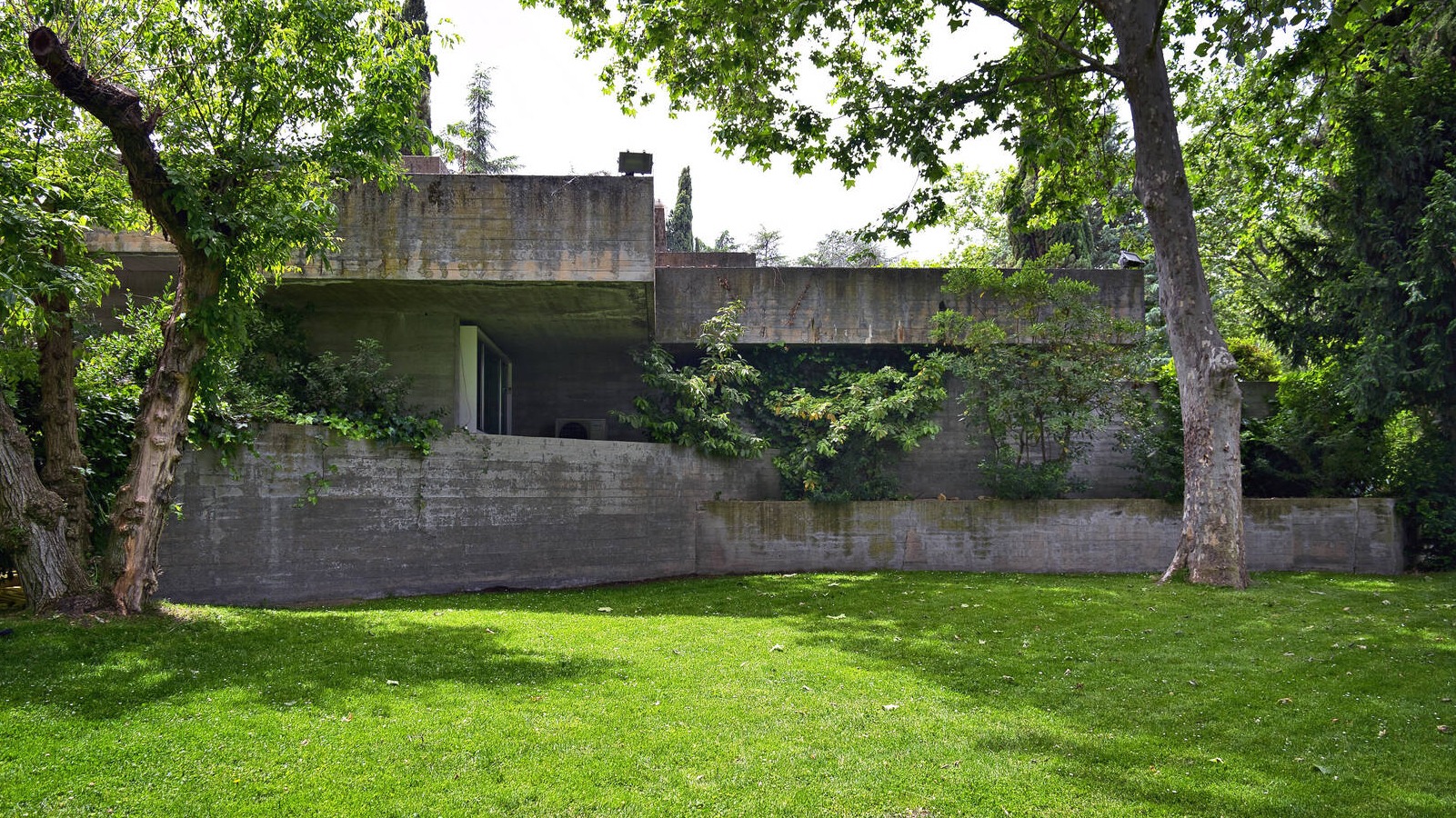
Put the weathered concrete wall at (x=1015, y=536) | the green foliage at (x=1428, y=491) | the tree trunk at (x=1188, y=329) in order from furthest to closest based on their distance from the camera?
1. the weathered concrete wall at (x=1015, y=536)
2. the green foliage at (x=1428, y=491)
3. the tree trunk at (x=1188, y=329)

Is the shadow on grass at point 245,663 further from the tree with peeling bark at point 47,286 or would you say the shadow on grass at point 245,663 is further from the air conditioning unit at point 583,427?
the air conditioning unit at point 583,427

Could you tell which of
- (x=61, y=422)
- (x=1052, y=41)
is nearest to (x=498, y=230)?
(x=61, y=422)

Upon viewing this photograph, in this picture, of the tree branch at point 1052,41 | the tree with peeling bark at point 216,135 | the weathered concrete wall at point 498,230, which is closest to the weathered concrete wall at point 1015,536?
the weathered concrete wall at point 498,230

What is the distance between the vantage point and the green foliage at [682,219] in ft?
123

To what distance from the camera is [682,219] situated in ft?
124

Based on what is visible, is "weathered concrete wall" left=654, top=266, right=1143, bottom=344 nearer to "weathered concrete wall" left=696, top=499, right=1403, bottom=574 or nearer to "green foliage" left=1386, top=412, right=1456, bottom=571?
"weathered concrete wall" left=696, top=499, right=1403, bottom=574

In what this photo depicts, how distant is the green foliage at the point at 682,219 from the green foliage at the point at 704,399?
77.1 feet

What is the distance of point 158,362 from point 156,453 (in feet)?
2.78

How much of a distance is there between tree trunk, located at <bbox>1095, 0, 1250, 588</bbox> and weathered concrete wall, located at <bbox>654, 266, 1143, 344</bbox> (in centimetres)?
410

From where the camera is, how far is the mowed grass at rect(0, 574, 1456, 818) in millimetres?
3902

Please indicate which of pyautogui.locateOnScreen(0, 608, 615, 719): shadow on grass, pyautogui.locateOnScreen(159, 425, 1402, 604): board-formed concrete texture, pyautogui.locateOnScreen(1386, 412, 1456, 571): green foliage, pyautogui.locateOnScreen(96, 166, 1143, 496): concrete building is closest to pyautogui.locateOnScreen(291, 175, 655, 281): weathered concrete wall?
pyautogui.locateOnScreen(96, 166, 1143, 496): concrete building

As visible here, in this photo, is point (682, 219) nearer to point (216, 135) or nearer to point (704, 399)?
point (704, 399)

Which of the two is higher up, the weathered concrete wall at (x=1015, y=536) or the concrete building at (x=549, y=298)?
the concrete building at (x=549, y=298)

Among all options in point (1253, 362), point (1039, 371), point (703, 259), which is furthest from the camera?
point (703, 259)
